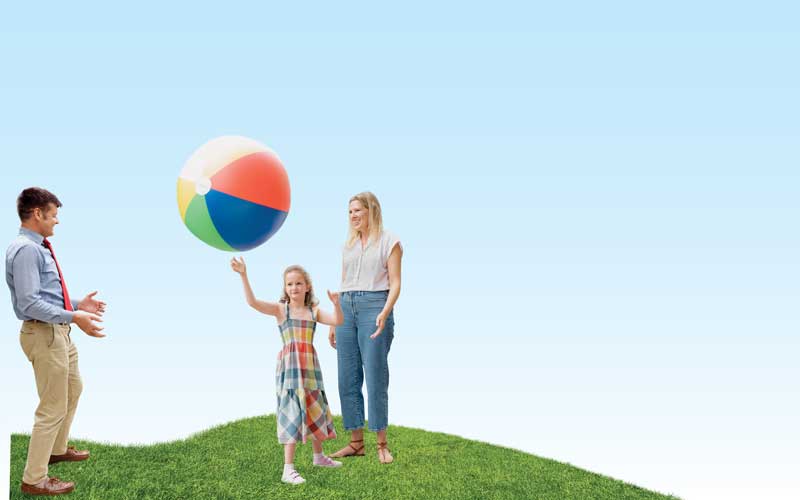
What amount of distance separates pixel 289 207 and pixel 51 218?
1.67 metres

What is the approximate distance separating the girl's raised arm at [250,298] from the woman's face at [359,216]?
94cm

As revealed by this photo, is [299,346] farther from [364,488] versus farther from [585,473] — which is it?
[585,473]

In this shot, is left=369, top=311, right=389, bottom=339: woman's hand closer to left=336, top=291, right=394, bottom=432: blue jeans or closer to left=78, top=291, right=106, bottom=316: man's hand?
left=336, top=291, right=394, bottom=432: blue jeans

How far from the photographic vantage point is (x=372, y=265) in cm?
626

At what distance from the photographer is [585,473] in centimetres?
743

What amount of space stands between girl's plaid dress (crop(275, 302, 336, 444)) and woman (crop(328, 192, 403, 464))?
0.47 metres

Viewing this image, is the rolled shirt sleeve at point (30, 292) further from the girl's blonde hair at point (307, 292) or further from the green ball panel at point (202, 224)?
the girl's blonde hair at point (307, 292)

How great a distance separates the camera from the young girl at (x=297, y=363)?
5824 millimetres

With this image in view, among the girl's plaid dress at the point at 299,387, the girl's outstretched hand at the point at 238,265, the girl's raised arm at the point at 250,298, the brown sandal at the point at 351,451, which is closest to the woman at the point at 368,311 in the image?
the brown sandal at the point at 351,451

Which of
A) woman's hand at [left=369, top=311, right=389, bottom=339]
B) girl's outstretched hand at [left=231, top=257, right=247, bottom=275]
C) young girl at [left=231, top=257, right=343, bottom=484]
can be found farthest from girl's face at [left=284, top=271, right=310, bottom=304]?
woman's hand at [left=369, top=311, right=389, bottom=339]

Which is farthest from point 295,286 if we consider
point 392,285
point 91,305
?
point 91,305

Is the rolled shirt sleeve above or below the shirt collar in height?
below

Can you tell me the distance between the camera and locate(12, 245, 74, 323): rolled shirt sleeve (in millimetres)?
5098

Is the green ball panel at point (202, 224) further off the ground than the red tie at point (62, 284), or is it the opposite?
the green ball panel at point (202, 224)
